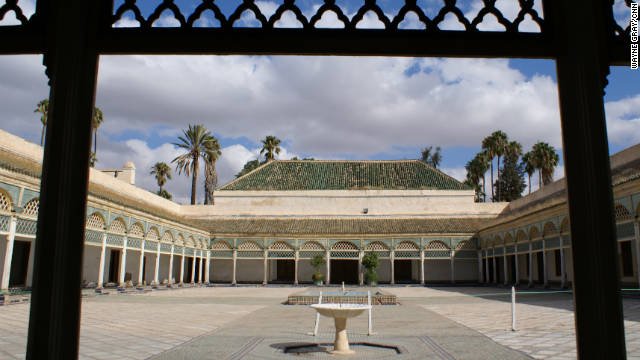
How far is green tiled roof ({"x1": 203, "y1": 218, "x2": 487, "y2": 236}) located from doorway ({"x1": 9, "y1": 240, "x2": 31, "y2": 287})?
16109 millimetres

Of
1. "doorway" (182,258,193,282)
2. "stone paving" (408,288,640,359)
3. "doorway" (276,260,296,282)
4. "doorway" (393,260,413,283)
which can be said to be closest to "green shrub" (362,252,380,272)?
"doorway" (393,260,413,283)

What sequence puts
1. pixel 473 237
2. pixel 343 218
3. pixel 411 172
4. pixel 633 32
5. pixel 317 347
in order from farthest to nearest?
pixel 411 172
pixel 343 218
pixel 473 237
pixel 317 347
pixel 633 32

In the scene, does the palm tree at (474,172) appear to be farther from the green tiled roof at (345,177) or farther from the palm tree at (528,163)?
the green tiled roof at (345,177)

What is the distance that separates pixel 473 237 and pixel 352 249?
8.86 meters

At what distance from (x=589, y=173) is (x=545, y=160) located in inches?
1957

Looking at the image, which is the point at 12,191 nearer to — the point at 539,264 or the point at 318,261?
the point at 318,261

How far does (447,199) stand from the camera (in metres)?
42.8

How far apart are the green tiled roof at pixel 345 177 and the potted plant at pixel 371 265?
9828 mm

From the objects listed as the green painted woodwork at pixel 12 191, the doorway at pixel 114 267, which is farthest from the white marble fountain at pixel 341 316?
the doorway at pixel 114 267

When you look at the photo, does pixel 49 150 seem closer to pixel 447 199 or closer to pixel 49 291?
pixel 49 291

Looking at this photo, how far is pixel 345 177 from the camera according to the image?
46469mm

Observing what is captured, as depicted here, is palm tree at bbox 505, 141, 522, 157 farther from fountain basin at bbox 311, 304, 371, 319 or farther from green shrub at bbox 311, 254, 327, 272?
fountain basin at bbox 311, 304, 371, 319

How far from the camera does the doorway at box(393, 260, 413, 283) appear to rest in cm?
4188

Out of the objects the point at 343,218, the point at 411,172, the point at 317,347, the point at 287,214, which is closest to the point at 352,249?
the point at 343,218
